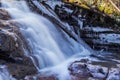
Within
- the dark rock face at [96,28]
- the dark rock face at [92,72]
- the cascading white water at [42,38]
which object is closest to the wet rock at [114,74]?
the dark rock face at [92,72]

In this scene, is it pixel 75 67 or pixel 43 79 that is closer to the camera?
pixel 43 79

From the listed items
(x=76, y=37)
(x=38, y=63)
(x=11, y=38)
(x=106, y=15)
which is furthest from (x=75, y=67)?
(x=106, y=15)

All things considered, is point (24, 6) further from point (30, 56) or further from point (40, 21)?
point (30, 56)

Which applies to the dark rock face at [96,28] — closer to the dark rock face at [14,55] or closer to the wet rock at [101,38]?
the wet rock at [101,38]

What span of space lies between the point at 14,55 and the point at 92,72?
Answer: 77.4 inches

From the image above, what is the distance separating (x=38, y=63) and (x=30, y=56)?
272 mm

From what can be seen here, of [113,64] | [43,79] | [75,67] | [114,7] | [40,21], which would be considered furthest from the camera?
[114,7]

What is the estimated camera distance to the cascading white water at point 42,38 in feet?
Answer: 29.7

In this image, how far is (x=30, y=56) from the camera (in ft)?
28.1

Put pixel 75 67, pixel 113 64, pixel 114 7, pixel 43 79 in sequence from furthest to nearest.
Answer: pixel 114 7
pixel 113 64
pixel 75 67
pixel 43 79

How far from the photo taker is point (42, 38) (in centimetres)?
982

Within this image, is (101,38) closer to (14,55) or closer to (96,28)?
(96,28)

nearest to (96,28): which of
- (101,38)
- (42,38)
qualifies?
(101,38)

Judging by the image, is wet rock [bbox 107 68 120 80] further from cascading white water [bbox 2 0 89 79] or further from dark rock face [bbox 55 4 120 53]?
dark rock face [bbox 55 4 120 53]
